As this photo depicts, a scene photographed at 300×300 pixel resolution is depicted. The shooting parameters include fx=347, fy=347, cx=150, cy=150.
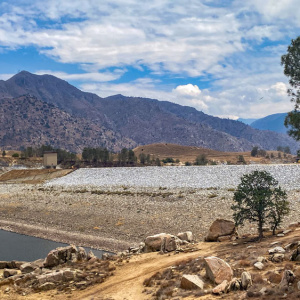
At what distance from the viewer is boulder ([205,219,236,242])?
74.7 ft

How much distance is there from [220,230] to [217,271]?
9526 mm

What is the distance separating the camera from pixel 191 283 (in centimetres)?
1339

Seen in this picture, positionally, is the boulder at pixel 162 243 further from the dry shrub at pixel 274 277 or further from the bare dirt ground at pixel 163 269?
the dry shrub at pixel 274 277

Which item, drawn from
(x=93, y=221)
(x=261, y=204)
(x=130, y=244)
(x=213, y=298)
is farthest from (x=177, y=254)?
(x=93, y=221)

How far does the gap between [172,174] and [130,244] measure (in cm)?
3439

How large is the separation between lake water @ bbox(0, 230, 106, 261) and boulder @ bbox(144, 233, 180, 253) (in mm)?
7363

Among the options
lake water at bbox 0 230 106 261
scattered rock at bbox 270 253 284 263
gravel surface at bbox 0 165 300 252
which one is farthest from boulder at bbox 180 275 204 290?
gravel surface at bbox 0 165 300 252

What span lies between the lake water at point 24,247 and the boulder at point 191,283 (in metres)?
15.0

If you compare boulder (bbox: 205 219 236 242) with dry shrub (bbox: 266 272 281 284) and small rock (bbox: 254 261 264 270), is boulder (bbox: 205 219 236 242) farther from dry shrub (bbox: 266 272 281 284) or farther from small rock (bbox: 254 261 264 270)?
dry shrub (bbox: 266 272 281 284)

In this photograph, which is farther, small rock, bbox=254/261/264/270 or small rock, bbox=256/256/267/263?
small rock, bbox=256/256/267/263

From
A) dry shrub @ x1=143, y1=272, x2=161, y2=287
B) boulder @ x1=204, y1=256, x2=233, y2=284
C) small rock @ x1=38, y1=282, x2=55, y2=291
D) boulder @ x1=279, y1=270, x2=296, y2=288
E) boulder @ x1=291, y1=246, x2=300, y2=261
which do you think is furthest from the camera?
small rock @ x1=38, y1=282, x2=55, y2=291

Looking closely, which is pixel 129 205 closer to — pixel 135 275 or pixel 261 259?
pixel 135 275

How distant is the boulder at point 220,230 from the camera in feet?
74.7

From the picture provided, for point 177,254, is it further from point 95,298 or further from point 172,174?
point 172,174
